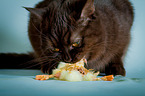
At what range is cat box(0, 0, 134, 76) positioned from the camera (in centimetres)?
118

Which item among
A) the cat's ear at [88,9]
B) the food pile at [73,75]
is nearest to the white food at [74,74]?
the food pile at [73,75]

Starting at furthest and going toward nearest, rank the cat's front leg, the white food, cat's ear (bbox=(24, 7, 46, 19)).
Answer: the cat's front leg, cat's ear (bbox=(24, 7, 46, 19)), the white food

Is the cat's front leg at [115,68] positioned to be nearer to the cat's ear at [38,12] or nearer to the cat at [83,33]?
the cat at [83,33]

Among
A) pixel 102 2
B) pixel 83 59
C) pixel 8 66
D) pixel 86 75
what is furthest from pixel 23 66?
pixel 102 2

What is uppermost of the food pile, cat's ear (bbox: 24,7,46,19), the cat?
cat's ear (bbox: 24,7,46,19)

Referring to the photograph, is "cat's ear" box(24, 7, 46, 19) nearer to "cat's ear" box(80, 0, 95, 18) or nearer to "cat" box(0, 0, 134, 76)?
"cat" box(0, 0, 134, 76)

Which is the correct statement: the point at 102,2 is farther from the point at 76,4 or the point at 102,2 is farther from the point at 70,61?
the point at 70,61

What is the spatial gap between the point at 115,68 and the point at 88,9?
0.59 meters

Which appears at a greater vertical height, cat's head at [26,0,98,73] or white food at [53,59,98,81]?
cat's head at [26,0,98,73]

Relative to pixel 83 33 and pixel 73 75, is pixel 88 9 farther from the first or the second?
pixel 73 75

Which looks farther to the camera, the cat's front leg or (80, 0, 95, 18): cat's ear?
the cat's front leg

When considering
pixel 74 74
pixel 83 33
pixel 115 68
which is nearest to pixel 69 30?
pixel 83 33

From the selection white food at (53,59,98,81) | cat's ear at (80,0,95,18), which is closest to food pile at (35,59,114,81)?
white food at (53,59,98,81)

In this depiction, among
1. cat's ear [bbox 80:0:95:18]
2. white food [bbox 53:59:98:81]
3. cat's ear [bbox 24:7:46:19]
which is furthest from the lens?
cat's ear [bbox 24:7:46:19]
